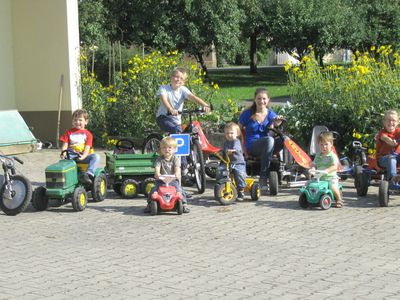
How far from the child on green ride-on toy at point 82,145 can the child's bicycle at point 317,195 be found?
2.60 metres

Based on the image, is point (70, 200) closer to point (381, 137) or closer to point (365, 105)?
point (381, 137)

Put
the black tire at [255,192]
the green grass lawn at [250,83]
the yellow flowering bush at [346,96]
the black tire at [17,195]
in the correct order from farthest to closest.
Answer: the green grass lawn at [250,83] → the yellow flowering bush at [346,96] → the black tire at [255,192] → the black tire at [17,195]

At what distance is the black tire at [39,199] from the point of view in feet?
29.5

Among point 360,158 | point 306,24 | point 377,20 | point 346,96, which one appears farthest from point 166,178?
point 377,20

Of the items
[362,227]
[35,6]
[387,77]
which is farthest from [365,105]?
[35,6]

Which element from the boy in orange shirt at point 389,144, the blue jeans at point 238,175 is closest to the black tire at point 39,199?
the blue jeans at point 238,175

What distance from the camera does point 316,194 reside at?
8805 millimetres

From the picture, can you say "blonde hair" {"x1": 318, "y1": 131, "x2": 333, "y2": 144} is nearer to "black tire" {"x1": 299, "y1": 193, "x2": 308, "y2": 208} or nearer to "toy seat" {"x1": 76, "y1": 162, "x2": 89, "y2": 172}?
"black tire" {"x1": 299, "y1": 193, "x2": 308, "y2": 208}

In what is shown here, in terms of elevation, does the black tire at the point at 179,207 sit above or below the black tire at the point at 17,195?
below

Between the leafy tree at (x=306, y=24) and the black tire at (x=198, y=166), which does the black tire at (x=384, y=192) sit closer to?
the black tire at (x=198, y=166)

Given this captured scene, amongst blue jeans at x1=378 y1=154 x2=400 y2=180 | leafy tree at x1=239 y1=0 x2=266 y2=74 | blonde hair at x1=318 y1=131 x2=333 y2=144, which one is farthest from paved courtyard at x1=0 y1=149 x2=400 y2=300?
leafy tree at x1=239 y1=0 x2=266 y2=74

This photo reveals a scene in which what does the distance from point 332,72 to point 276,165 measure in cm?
322

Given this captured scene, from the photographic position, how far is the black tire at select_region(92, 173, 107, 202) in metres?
9.41

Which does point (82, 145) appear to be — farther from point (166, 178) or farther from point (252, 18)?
point (252, 18)
